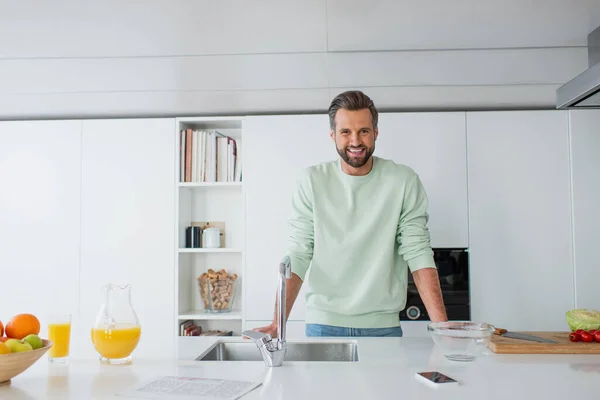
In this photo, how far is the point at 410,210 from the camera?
2.35 meters

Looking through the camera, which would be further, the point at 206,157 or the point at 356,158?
the point at 206,157

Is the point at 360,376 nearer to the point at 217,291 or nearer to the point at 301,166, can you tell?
the point at 301,166

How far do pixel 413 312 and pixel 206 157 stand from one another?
4.82 feet

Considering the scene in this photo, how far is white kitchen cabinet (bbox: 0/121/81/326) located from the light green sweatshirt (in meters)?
1.62

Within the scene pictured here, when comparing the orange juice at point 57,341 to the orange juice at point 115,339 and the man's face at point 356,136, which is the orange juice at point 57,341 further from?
the man's face at point 356,136

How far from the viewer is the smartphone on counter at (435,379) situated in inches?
53.5

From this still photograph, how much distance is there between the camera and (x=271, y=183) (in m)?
3.27

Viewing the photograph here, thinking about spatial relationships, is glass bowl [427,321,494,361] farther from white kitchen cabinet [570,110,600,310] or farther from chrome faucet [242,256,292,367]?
white kitchen cabinet [570,110,600,310]

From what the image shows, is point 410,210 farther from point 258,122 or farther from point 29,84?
point 29,84

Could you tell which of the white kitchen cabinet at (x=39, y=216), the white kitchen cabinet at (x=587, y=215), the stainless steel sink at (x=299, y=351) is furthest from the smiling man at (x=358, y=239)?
the white kitchen cabinet at (x=39, y=216)

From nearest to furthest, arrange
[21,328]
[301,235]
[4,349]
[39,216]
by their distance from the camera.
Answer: [4,349] < [21,328] < [301,235] < [39,216]

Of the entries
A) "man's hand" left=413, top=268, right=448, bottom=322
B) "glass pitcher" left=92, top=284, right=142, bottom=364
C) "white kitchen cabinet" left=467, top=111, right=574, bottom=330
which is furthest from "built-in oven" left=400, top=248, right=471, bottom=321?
"glass pitcher" left=92, top=284, right=142, bottom=364

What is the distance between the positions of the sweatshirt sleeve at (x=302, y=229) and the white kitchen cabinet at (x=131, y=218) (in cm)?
113

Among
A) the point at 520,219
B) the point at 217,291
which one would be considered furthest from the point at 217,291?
the point at 520,219
